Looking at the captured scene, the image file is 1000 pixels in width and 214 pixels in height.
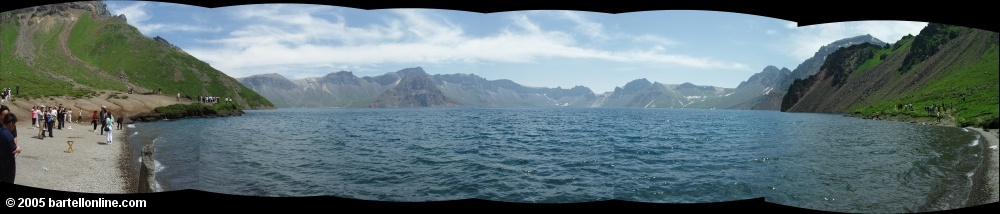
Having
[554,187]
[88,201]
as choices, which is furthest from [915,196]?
[88,201]

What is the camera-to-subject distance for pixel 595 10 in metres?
4.34

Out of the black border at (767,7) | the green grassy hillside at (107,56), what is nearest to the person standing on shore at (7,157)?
the black border at (767,7)

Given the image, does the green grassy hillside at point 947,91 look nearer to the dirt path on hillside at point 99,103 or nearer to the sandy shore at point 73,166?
the sandy shore at point 73,166

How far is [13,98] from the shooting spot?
40688 mm

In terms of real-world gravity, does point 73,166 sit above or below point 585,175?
above

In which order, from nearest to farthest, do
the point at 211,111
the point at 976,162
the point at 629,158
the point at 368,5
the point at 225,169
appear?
the point at 368,5 < the point at 225,169 < the point at 976,162 < the point at 629,158 < the point at 211,111

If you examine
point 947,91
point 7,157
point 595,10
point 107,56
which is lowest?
point 7,157

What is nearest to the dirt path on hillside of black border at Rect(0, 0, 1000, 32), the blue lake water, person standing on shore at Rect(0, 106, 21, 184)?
the blue lake water

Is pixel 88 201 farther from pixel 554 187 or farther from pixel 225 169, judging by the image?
pixel 225 169

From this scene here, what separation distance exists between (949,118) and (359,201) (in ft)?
264

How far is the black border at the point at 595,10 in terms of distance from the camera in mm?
3320

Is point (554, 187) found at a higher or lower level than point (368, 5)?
lower

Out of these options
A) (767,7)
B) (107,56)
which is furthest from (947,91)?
(107,56)

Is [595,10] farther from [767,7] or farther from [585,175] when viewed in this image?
[585,175]
